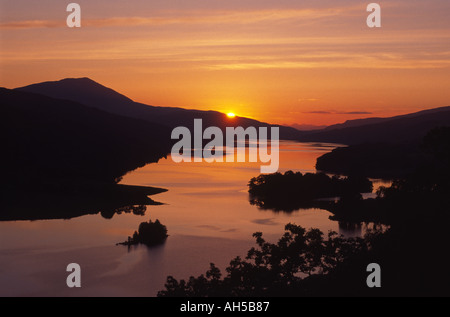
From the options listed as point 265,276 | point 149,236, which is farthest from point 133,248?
point 265,276

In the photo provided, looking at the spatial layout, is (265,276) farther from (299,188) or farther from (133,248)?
(299,188)

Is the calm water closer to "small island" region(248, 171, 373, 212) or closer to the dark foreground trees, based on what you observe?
"small island" region(248, 171, 373, 212)

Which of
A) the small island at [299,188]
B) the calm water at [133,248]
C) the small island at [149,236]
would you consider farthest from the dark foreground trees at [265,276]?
the small island at [299,188]

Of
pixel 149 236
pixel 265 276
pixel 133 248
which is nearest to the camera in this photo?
pixel 265 276

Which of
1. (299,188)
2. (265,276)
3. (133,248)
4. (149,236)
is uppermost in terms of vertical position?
(299,188)

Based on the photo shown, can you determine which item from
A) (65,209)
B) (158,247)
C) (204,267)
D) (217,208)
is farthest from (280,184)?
(204,267)
